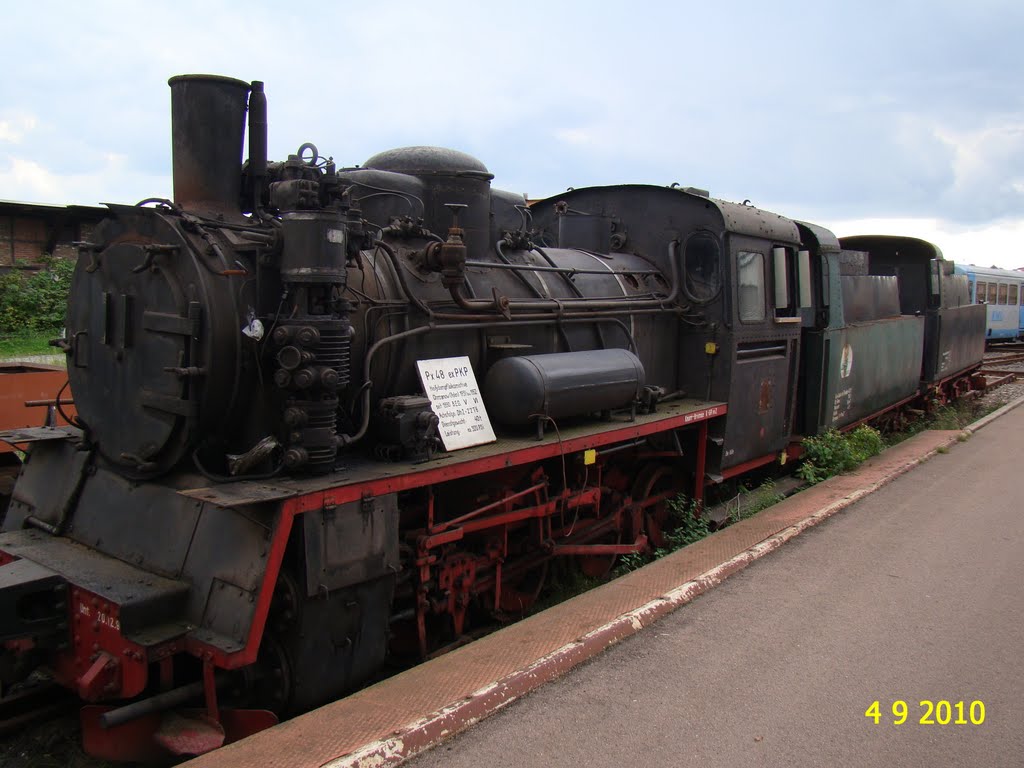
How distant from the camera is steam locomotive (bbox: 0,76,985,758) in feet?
11.9

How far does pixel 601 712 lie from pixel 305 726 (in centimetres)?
125

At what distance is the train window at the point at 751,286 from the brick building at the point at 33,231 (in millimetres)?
16732

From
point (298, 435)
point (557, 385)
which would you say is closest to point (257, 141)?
point (298, 435)

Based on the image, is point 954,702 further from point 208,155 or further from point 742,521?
point 208,155

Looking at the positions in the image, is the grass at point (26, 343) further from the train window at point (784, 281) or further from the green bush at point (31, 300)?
the train window at point (784, 281)

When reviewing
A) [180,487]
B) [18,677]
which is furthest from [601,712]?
[18,677]

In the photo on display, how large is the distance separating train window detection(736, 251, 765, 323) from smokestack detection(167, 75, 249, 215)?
4304 millimetres

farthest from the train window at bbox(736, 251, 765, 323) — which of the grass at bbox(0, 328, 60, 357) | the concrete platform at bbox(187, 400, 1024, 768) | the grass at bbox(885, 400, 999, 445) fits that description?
the grass at bbox(0, 328, 60, 357)

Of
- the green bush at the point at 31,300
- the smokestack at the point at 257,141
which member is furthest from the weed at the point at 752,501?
the green bush at the point at 31,300

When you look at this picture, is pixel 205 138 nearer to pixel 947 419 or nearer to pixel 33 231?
pixel 947 419

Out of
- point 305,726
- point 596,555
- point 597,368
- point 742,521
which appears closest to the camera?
point 305,726

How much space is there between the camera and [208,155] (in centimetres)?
418
